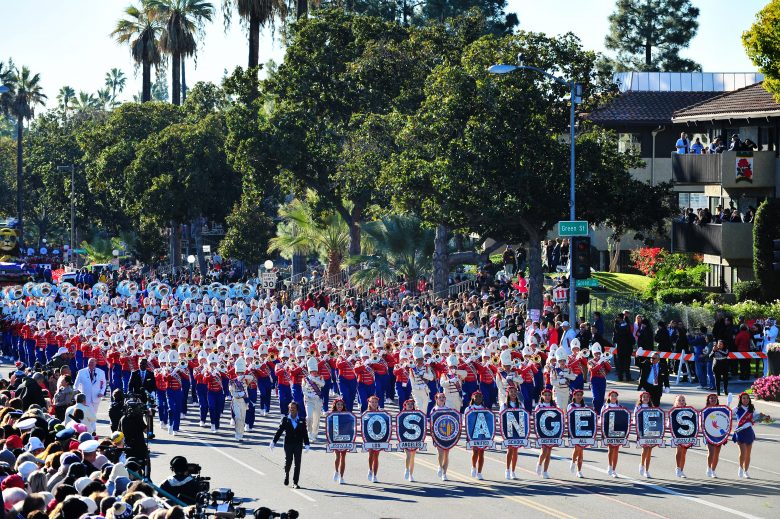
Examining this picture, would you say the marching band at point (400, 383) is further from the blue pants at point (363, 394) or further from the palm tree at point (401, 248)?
the palm tree at point (401, 248)

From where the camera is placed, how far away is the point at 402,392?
1105 inches

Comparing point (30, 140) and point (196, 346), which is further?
point (30, 140)

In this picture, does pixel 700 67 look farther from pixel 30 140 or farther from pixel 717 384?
pixel 30 140

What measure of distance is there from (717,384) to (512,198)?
9.66 meters

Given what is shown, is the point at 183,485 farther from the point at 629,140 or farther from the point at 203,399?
the point at 629,140

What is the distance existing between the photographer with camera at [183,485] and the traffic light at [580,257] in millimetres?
18823

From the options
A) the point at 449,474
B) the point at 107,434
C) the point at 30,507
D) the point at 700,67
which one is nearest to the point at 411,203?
the point at 107,434

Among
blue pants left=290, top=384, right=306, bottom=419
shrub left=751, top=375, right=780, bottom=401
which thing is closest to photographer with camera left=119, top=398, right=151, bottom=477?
blue pants left=290, top=384, right=306, bottom=419

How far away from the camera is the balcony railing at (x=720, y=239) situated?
40.0 meters

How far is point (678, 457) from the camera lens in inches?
841

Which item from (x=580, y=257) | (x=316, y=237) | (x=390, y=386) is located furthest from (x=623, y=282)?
(x=390, y=386)

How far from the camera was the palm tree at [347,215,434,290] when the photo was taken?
45875 millimetres

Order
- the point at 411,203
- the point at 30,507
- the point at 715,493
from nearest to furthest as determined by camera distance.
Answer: the point at 30,507
the point at 715,493
the point at 411,203

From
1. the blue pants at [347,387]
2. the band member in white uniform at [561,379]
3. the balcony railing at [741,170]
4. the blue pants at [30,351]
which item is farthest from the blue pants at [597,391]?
the blue pants at [30,351]
